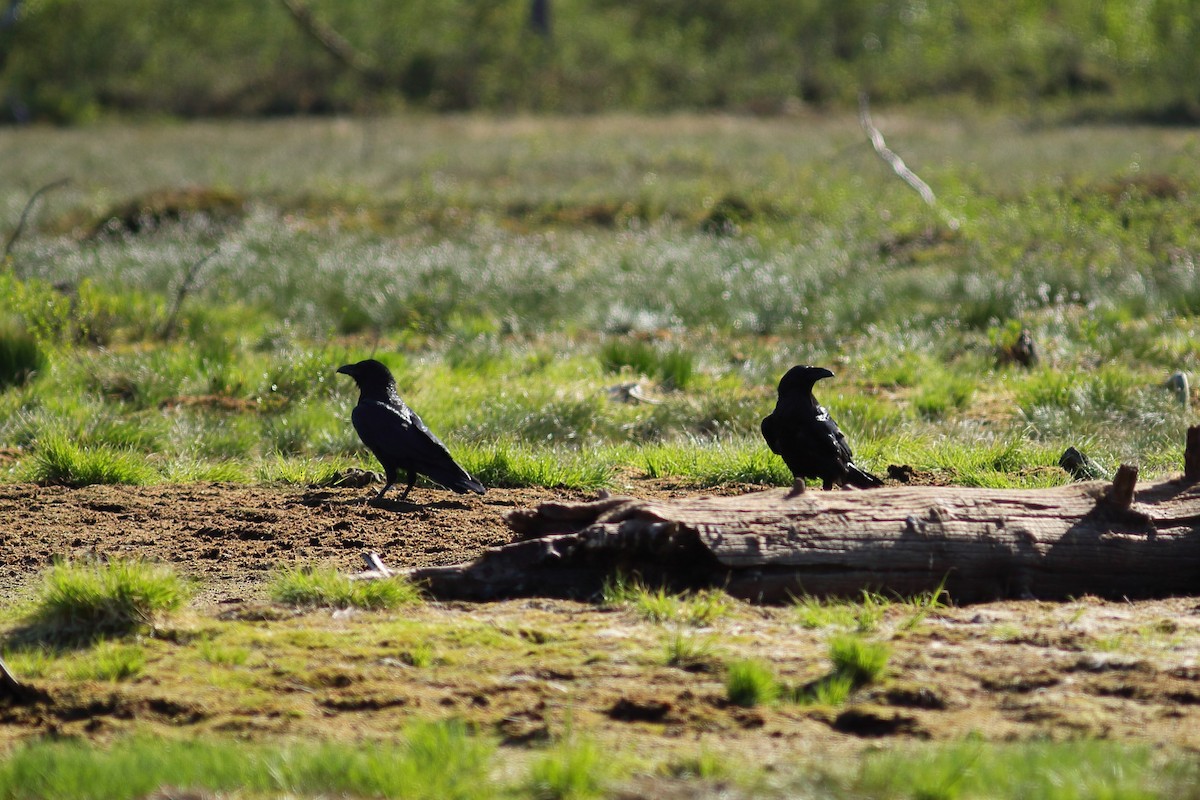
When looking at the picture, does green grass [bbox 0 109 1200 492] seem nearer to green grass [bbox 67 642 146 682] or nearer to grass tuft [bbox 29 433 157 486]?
grass tuft [bbox 29 433 157 486]

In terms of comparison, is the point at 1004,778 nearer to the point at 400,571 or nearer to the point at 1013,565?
the point at 1013,565

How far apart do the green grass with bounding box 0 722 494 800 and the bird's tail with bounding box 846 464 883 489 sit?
3386mm

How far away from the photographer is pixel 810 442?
6.38 m

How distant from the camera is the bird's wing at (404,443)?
6605 mm

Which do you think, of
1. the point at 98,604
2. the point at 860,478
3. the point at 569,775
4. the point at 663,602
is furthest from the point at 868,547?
the point at 98,604

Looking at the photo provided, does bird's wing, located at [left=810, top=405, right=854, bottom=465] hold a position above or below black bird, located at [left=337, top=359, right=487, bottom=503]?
above

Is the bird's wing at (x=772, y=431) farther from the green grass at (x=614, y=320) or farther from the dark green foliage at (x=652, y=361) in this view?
the dark green foliage at (x=652, y=361)

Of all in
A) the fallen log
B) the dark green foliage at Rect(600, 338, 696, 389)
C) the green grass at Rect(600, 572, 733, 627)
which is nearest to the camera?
the green grass at Rect(600, 572, 733, 627)

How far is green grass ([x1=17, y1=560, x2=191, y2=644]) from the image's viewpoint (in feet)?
14.9

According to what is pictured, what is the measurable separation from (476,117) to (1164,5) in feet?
67.0

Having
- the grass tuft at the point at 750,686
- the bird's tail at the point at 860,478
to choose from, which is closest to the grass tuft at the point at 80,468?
the bird's tail at the point at 860,478

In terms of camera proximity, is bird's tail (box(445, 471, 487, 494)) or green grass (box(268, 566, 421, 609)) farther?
bird's tail (box(445, 471, 487, 494))

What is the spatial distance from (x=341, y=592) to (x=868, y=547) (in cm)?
205

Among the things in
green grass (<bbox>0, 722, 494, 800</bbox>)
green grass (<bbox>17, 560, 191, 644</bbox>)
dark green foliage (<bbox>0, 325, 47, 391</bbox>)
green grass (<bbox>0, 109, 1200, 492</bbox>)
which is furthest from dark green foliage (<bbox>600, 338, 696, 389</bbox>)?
green grass (<bbox>0, 722, 494, 800</bbox>)
